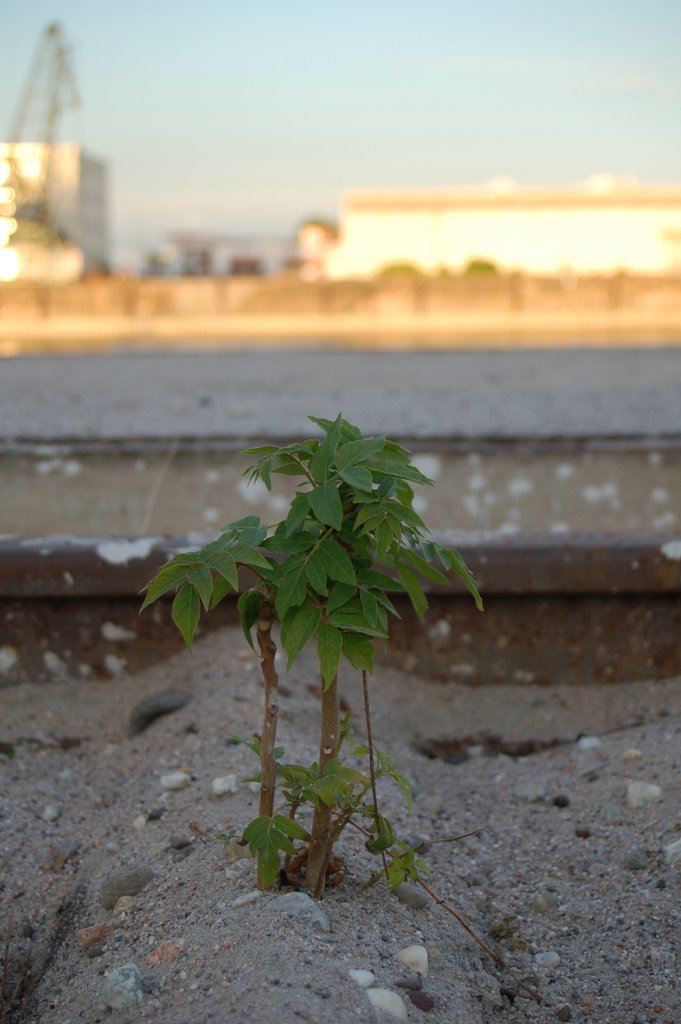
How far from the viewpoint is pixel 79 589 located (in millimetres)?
3037

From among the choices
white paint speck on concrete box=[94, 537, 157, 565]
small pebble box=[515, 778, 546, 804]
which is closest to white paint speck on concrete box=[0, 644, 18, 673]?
white paint speck on concrete box=[94, 537, 157, 565]

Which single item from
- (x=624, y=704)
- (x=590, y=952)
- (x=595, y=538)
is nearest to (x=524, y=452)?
(x=595, y=538)

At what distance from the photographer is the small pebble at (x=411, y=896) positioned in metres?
1.94

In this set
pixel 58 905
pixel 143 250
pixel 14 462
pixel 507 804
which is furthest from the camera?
pixel 143 250

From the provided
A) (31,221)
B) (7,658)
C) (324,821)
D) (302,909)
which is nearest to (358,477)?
(324,821)

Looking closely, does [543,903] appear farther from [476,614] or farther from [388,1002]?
[476,614]

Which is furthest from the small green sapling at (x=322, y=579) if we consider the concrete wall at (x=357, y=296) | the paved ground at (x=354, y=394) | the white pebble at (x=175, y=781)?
the concrete wall at (x=357, y=296)

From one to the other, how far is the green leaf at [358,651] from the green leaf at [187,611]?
0.23 meters

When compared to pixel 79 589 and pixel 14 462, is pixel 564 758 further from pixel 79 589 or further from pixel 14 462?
pixel 14 462

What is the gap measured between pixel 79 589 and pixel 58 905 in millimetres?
1102

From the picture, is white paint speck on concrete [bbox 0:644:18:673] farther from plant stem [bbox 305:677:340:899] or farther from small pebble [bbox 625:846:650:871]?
small pebble [bbox 625:846:650:871]

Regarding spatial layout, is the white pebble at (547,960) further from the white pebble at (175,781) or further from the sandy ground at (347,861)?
the white pebble at (175,781)

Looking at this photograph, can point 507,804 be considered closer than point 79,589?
Yes

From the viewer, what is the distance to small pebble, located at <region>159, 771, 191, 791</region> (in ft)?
8.00
